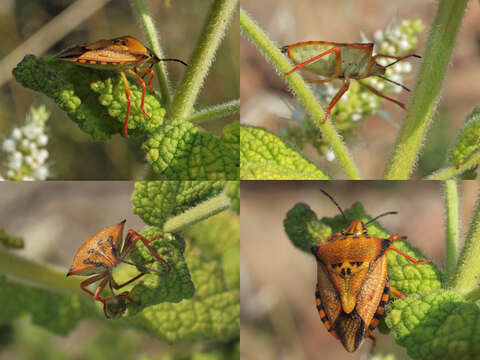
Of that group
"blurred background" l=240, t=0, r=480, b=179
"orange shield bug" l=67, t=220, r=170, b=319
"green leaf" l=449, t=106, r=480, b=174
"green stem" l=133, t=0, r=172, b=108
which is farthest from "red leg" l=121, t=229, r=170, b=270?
"blurred background" l=240, t=0, r=480, b=179

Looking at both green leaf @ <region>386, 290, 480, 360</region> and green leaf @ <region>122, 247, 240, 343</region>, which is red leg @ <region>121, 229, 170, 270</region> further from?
green leaf @ <region>386, 290, 480, 360</region>

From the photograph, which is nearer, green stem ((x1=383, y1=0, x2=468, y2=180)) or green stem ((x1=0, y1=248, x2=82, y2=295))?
green stem ((x1=383, y1=0, x2=468, y2=180))

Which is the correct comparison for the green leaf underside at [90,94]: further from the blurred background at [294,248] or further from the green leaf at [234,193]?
the blurred background at [294,248]

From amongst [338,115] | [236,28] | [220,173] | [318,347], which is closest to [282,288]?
[318,347]

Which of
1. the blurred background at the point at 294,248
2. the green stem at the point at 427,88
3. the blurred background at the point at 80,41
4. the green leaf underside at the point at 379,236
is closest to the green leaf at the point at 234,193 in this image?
the green leaf underside at the point at 379,236

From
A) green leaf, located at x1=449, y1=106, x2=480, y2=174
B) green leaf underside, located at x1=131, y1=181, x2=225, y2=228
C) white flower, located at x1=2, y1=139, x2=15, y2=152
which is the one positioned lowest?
green leaf underside, located at x1=131, y1=181, x2=225, y2=228
